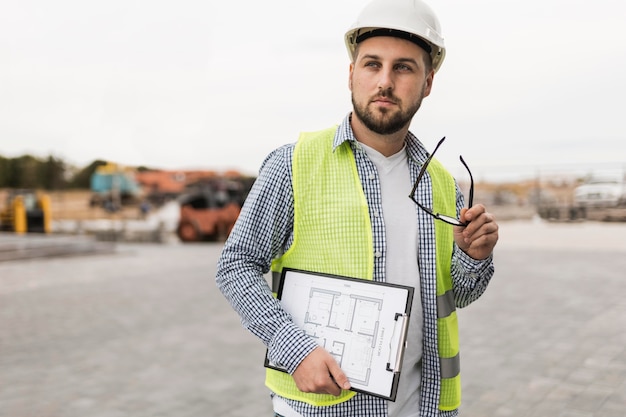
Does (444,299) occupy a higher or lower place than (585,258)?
higher

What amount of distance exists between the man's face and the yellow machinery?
2401cm

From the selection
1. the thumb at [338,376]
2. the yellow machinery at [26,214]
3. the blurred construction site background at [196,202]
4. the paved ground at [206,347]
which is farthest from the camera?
the yellow machinery at [26,214]

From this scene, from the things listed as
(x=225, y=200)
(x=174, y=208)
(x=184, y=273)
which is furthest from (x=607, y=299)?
(x=174, y=208)

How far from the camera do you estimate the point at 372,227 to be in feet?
5.82

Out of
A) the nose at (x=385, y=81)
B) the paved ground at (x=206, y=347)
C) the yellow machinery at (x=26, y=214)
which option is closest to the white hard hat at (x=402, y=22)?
the nose at (x=385, y=81)

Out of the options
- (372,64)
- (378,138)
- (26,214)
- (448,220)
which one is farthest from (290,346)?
(26,214)

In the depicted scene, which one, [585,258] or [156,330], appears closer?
[156,330]

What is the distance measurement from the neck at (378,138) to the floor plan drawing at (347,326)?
46cm

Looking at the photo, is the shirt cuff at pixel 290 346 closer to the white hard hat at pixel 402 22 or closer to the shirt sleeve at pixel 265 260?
the shirt sleeve at pixel 265 260

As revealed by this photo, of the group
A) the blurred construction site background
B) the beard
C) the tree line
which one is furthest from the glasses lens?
the tree line

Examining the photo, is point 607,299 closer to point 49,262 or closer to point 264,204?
point 264,204

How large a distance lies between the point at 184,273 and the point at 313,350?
10.7m

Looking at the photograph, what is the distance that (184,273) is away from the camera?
12.0 m

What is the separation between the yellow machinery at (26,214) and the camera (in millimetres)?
23625
